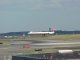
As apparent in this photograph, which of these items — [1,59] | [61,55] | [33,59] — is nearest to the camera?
[33,59]

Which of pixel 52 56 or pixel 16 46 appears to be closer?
pixel 52 56

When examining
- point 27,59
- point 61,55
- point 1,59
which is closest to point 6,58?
point 1,59

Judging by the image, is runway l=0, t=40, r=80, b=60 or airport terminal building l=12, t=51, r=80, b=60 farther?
runway l=0, t=40, r=80, b=60

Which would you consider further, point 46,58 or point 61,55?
point 61,55

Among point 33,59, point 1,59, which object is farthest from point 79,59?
point 1,59

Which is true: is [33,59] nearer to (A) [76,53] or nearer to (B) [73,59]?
(B) [73,59]

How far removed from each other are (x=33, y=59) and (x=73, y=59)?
749cm

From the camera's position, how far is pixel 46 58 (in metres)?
45.7

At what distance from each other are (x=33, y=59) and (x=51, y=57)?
3579 mm

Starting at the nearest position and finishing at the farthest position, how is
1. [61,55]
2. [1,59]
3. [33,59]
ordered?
[33,59] → [1,59] → [61,55]

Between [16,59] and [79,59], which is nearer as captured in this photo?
[16,59]

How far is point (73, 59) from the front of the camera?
4859 centimetres

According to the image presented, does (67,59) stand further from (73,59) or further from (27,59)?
(27,59)

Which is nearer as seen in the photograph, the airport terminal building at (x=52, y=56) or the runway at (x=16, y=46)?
the airport terminal building at (x=52, y=56)
